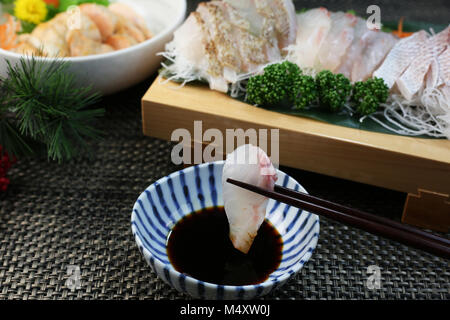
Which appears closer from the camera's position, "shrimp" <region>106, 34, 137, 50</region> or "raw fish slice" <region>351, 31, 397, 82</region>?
"raw fish slice" <region>351, 31, 397, 82</region>

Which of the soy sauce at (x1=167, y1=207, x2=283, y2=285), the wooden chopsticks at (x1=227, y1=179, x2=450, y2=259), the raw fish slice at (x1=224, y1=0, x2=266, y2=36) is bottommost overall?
the soy sauce at (x1=167, y1=207, x2=283, y2=285)

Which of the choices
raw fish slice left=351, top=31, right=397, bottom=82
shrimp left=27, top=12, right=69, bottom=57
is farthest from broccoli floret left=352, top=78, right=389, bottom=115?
shrimp left=27, top=12, right=69, bottom=57

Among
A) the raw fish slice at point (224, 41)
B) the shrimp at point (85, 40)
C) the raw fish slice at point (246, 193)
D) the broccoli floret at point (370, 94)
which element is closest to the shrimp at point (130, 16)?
the shrimp at point (85, 40)

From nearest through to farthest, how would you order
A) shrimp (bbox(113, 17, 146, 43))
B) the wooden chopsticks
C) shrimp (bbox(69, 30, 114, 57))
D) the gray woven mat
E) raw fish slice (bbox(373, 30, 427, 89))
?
the wooden chopsticks
the gray woven mat
raw fish slice (bbox(373, 30, 427, 89))
shrimp (bbox(69, 30, 114, 57))
shrimp (bbox(113, 17, 146, 43))

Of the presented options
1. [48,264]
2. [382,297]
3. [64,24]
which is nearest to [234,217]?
[382,297]

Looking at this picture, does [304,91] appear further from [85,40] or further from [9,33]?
[9,33]

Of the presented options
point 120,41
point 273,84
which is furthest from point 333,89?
point 120,41

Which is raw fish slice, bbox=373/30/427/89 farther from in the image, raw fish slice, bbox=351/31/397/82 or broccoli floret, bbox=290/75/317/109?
broccoli floret, bbox=290/75/317/109
